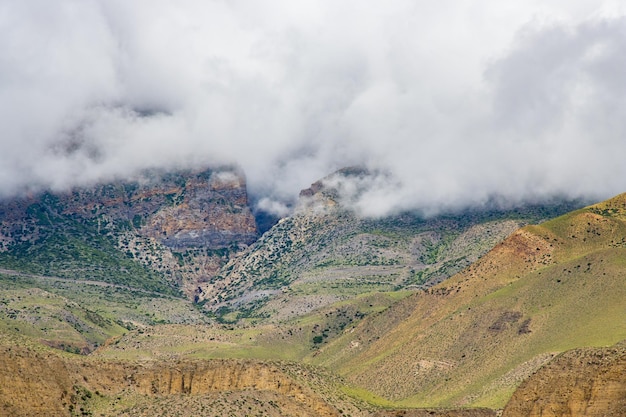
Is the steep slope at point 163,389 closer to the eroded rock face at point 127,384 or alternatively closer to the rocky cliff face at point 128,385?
the rocky cliff face at point 128,385

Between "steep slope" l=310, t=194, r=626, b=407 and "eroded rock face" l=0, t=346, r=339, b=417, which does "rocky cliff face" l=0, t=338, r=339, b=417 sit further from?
"steep slope" l=310, t=194, r=626, b=407

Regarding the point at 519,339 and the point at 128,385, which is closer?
the point at 128,385

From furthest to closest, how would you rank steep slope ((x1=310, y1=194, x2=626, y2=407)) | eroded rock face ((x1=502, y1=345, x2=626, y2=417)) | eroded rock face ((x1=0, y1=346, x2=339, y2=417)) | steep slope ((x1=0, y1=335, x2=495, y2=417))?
steep slope ((x1=310, y1=194, x2=626, y2=407)) → eroded rock face ((x1=502, y1=345, x2=626, y2=417)) → steep slope ((x1=0, y1=335, x2=495, y2=417)) → eroded rock face ((x1=0, y1=346, x2=339, y2=417))

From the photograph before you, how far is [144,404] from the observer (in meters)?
123

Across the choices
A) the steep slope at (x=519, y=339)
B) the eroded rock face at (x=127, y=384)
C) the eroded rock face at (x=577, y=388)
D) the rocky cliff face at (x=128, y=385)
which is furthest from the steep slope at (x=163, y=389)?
the steep slope at (x=519, y=339)

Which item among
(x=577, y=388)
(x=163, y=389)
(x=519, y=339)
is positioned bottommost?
(x=577, y=388)

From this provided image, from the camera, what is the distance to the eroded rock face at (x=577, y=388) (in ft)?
390

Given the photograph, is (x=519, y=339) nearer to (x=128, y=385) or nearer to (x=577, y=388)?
(x=577, y=388)

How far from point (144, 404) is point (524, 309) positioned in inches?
3549

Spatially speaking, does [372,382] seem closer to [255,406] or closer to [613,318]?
[613,318]

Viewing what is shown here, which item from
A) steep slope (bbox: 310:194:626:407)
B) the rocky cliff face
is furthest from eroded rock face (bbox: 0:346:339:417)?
steep slope (bbox: 310:194:626:407)

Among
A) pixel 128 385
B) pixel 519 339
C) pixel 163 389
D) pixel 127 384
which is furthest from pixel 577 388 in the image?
pixel 519 339

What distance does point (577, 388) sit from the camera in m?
124

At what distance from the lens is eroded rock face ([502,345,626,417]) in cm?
11875
